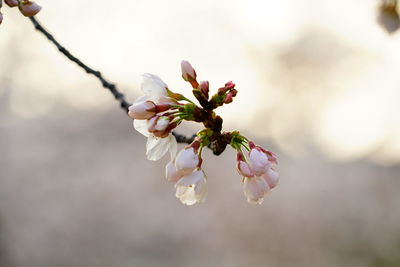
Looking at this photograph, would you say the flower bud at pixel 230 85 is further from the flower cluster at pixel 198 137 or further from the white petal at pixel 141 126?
the white petal at pixel 141 126

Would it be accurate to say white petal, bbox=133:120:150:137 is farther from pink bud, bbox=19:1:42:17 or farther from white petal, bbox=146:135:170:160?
pink bud, bbox=19:1:42:17

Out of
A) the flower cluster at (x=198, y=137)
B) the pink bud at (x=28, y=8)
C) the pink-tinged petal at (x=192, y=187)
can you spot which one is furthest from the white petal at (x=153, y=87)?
the pink bud at (x=28, y=8)

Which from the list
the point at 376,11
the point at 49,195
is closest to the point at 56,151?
the point at 49,195

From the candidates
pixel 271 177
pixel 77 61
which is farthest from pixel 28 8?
pixel 271 177

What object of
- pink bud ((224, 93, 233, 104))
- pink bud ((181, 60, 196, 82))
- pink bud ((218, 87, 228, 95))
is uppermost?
pink bud ((181, 60, 196, 82))

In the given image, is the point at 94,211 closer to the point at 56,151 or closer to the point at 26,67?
the point at 56,151

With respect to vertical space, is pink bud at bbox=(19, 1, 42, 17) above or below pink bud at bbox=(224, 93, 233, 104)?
above

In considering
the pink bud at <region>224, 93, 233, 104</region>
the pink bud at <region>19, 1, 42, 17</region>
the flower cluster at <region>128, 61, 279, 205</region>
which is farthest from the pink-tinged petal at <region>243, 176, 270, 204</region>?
the pink bud at <region>19, 1, 42, 17</region>

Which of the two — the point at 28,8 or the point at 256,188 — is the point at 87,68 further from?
the point at 256,188

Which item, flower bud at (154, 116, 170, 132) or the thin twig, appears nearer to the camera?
flower bud at (154, 116, 170, 132)
